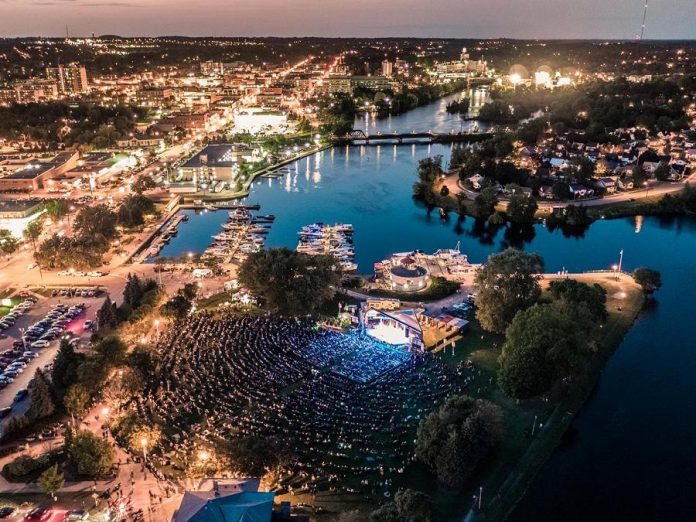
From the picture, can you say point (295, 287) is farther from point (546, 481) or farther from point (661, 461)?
point (661, 461)

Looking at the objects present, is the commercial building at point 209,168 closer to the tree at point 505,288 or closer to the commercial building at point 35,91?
the tree at point 505,288

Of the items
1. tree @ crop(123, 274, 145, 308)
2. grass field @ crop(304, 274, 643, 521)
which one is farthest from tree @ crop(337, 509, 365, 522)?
tree @ crop(123, 274, 145, 308)

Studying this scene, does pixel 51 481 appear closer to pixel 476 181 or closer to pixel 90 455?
pixel 90 455

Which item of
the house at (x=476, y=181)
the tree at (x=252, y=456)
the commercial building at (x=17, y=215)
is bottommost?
the tree at (x=252, y=456)

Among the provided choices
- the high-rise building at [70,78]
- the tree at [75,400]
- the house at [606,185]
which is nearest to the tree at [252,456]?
the tree at [75,400]

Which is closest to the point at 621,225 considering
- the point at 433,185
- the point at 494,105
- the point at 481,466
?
the point at 433,185

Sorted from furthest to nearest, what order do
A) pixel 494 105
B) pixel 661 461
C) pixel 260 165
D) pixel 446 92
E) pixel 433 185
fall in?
1. pixel 446 92
2. pixel 494 105
3. pixel 260 165
4. pixel 433 185
5. pixel 661 461
